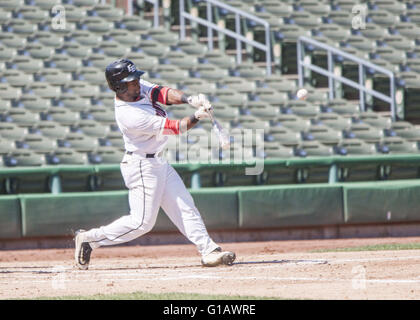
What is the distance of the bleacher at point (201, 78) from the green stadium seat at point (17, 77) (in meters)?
0.02

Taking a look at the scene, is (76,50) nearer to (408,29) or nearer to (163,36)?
(163,36)

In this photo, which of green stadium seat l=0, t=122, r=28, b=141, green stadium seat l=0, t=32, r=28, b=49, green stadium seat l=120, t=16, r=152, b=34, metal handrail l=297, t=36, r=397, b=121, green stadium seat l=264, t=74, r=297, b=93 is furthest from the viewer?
green stadium seat l=120, t=16, r=152, b=34

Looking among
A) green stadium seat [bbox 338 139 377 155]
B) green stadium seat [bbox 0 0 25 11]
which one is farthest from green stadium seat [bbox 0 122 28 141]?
green stadium seat [bbox 338 139 377 155]

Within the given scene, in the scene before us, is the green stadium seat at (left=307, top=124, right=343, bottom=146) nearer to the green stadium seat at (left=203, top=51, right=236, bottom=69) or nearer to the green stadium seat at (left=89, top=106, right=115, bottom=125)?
the green stadium seat at (left=203, top=51, right=236, bottom=69)

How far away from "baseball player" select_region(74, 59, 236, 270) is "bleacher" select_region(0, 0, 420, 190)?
Result: 5.11 metres

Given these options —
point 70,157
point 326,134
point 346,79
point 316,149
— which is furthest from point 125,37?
point 316,149

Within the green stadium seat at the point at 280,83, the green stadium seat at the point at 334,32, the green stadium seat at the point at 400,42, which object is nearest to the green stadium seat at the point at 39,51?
the green stadium seat at the point at 280,83

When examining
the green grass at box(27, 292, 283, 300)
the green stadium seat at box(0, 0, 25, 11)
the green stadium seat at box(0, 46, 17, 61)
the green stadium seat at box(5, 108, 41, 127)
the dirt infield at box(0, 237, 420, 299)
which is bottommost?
the dirt infield at box(0, 237, 420, 299)

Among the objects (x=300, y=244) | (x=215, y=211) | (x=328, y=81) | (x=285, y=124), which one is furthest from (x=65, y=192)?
(x=328, y=81)

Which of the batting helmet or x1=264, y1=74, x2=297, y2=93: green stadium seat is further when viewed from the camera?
x1=264, y1=74, x2=297, y2=93: green stadium seat

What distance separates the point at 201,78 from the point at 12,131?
343cm

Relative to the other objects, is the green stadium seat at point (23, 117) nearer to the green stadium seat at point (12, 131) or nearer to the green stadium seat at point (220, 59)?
the green stadium seat at point (12, 131)

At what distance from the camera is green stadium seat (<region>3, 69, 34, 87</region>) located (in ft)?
47.5
